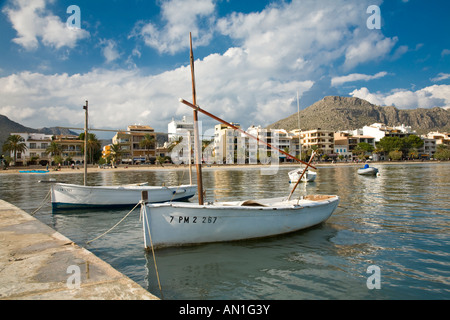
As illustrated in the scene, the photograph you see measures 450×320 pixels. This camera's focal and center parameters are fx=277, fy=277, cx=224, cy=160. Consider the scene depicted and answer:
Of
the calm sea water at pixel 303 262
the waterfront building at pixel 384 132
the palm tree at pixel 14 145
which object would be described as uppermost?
the waterfront building at pixel 384 132

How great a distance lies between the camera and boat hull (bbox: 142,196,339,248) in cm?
807

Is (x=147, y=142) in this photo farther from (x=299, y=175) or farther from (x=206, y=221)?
(x=206, y=221)

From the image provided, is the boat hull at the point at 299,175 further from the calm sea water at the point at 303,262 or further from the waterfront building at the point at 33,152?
the waterfront building at the point at 33,152

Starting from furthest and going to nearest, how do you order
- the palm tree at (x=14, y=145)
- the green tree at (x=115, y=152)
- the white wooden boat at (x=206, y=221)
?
the green tree at (x=115, y=152), the palm tree at (x=14, y=145), the white wooden boat at (x=206, y=221)

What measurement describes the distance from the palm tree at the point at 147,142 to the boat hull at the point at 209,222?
295ft

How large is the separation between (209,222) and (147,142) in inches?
3581

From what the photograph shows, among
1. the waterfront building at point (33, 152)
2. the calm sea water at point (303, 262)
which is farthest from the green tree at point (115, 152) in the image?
the calm sea water at point (303, 262)

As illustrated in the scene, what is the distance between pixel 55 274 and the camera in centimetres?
545

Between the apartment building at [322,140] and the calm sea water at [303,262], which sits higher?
the apartment building at [322,140]

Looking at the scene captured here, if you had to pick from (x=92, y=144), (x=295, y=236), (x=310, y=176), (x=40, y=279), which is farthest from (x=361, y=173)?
(x=92, y=144)

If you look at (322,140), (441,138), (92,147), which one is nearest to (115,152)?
(92,147)

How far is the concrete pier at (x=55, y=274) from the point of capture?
461 cm

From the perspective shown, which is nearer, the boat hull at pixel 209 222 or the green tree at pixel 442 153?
the boat hull at pixel 209 222
